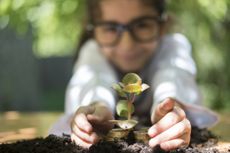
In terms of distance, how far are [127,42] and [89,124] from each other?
27.1 inches

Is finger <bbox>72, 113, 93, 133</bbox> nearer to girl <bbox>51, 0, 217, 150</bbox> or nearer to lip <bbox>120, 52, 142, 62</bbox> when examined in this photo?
girl <bbox>51, 0, 217, 150</bbox>

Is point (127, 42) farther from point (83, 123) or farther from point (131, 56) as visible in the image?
point (83, 123)

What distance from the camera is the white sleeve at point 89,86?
1.22m

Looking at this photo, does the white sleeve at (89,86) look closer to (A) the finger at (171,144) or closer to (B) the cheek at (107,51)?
(B) the cheek at (107,51)

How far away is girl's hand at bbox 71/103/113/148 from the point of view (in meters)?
0.96

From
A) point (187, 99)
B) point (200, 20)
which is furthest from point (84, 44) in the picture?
point (200, 20)

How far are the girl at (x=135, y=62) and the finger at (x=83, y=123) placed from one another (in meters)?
0.13

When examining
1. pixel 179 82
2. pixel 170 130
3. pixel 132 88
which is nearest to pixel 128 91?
pixel 132 88

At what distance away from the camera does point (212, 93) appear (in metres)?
4.43

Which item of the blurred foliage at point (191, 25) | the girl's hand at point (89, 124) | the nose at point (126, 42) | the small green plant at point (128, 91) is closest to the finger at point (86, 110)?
the girl's hand at point (89, 124)

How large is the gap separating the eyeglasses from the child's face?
10 millimetres

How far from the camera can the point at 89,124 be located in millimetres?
963

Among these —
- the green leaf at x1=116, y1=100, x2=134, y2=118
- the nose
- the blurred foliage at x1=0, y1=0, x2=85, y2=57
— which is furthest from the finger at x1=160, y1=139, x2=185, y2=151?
the blurred foliage at x1=0, y1=0, x2=85, y2=57

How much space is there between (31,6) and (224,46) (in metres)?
2.06
